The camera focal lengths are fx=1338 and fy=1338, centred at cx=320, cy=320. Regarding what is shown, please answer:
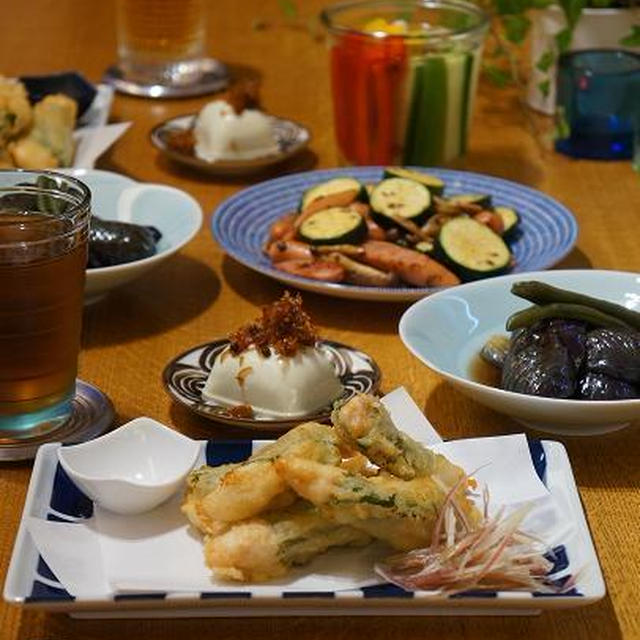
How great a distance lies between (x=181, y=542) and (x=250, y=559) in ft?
0.31

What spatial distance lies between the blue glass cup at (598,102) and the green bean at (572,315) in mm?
899

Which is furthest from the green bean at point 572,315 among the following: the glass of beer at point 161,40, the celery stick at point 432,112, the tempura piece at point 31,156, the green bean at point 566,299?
the glass of beer at point 161,40

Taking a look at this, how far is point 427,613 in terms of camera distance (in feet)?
3.39

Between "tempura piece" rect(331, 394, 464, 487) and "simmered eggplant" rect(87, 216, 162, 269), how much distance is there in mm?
603

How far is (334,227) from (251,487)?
29.3 inches

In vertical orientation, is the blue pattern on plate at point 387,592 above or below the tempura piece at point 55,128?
above

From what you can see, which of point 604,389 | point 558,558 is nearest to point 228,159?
point 604,389

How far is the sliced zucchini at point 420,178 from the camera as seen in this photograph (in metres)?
1.88

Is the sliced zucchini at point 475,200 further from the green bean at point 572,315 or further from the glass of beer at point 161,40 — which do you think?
the glass of beer at point 161,40

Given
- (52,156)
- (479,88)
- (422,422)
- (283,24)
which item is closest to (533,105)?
(479,88)

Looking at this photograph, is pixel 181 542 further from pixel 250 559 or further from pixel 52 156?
pixel 52 156

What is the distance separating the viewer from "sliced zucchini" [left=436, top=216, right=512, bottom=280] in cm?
169

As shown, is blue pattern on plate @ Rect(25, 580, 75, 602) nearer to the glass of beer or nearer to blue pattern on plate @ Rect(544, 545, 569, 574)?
blue pattern on plate @ Rect(544, 545, 569, 574)

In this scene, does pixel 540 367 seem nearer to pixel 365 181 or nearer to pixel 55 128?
pixel 365 181
